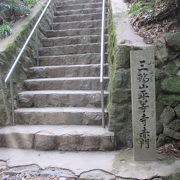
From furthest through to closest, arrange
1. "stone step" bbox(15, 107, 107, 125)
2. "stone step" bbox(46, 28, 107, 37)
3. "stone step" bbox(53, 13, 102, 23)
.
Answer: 1. "stone step" bbox(53, 13, 102, 23)
2. "stone step" bbox(46, 28, 107, 37)
3. "stone step" bbox(15, 107, 107, 125)

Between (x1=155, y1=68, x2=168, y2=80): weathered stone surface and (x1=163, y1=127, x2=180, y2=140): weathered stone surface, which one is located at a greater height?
(x1=155, y1=68, x2=168, y2=80): weathered stone surface

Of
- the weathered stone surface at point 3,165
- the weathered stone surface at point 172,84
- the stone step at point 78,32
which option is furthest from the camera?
the stone step at point 78,32

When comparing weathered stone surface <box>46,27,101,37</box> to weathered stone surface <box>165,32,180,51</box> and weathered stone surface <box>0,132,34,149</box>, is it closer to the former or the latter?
weathered stone surface <box>165,32,180,51</box>

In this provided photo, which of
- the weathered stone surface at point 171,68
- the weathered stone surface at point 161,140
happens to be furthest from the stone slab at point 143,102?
the weathered stone surface at point 171,68

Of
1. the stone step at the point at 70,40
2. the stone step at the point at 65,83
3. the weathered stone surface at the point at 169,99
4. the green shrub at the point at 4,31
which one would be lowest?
the weathered stone surface at the point at 169,99

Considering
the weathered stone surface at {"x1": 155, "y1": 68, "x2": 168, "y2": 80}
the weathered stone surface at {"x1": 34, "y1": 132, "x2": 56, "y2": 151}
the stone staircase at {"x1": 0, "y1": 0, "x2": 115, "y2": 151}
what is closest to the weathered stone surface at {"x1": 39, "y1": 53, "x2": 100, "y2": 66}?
the stone staircase at {"x1": 0, "y1": 0, "x2": 115, "y2": 151}

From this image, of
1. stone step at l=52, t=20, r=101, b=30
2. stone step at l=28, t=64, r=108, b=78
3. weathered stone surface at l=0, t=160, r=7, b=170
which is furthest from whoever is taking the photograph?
stone step at l=52, t=20, r=101, b=30

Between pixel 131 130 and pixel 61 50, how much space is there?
2642 mm

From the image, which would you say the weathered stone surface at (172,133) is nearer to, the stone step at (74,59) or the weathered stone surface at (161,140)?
the weathered stone surface at (161,140)

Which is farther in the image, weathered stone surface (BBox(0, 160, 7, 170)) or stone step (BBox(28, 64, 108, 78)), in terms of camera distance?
stone step (BBox(28, 64, 108, 78))

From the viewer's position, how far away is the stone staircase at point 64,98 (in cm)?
369

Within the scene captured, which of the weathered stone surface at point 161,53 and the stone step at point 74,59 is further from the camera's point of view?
the stone step at point 74,59

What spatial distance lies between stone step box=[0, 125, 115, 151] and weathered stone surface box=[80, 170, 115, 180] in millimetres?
536

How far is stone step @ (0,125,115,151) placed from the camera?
360 centimetres
